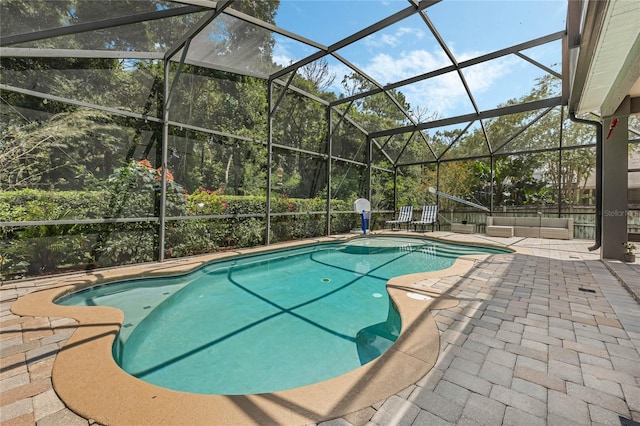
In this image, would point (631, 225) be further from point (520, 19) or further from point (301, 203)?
point (301, 203)

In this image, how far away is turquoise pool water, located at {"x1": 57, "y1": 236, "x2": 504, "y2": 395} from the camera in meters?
2.47

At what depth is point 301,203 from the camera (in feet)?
29.6

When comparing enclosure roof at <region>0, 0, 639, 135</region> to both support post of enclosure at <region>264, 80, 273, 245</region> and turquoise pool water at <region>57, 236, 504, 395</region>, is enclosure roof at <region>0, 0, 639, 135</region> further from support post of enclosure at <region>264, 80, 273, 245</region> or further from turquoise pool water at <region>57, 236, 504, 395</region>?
turquoise pool water at <region>57, 236, 504, 395</region>

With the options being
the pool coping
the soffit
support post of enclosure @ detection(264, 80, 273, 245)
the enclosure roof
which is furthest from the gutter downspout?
support post of enclosure @ detection(264, 80, 273, 245)

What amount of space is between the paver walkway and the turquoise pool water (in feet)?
2.23

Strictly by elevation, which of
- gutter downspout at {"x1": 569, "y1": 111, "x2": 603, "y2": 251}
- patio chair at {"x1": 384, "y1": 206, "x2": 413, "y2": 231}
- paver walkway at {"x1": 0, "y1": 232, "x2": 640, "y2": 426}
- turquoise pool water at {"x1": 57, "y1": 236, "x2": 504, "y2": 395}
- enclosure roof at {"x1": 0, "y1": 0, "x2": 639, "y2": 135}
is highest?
enclosure roof at {"x1": 0, "y1": 0, "x2": 639, "y2": 135}

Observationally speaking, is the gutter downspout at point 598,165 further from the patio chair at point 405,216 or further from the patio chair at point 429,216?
the patio chair at point 405,216

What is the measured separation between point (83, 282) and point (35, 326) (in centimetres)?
163

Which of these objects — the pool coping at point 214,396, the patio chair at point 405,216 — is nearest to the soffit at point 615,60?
the pool coping at point 214,396

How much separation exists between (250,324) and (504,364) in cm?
265

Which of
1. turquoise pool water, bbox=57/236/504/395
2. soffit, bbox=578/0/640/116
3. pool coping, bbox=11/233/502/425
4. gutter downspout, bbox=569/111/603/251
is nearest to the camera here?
pool coping, bbox=11/233/502/425

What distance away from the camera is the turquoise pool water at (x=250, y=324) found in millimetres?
2467

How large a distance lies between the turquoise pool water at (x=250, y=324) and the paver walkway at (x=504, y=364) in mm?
681

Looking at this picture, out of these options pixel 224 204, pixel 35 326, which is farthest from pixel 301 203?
pixel 35 326
